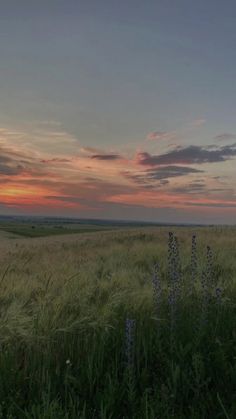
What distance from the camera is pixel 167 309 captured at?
17.7 feet

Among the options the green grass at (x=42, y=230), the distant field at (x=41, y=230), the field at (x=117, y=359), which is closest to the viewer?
the field at (x=117, y=359)

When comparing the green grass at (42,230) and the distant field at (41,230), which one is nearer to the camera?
the green grass at (42,230)

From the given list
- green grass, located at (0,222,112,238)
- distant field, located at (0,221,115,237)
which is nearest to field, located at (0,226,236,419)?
green grass, located at (0,222,112,238)

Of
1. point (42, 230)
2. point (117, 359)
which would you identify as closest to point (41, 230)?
point (42, 230)

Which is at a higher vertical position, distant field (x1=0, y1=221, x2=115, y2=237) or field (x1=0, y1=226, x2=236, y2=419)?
field (x1=0, y1=226, x2=236, y2=419)

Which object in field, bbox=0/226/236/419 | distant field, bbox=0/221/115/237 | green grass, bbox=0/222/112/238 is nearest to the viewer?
field, bbox=0/226/236/419

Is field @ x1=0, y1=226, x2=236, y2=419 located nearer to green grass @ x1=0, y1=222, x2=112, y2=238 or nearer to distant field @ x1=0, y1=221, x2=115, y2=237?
green grass @ x1=0, y1=222, x2=112, y2=238

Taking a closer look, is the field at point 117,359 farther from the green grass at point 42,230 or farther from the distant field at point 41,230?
the distant field at point 41,230

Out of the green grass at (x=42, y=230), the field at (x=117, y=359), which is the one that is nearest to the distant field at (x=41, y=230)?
the green grass at (x=42, y=230)

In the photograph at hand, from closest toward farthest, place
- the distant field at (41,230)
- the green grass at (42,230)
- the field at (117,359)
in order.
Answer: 1. the field at (117,359)
2. the green grass at (42,230)
3. the distant field at (41,230)

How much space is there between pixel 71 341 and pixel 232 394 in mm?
1728

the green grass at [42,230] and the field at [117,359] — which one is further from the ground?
the field at [117,359]

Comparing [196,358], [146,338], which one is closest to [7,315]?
[146,338]

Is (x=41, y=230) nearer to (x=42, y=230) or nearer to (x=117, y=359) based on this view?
(x=42, y=230)
